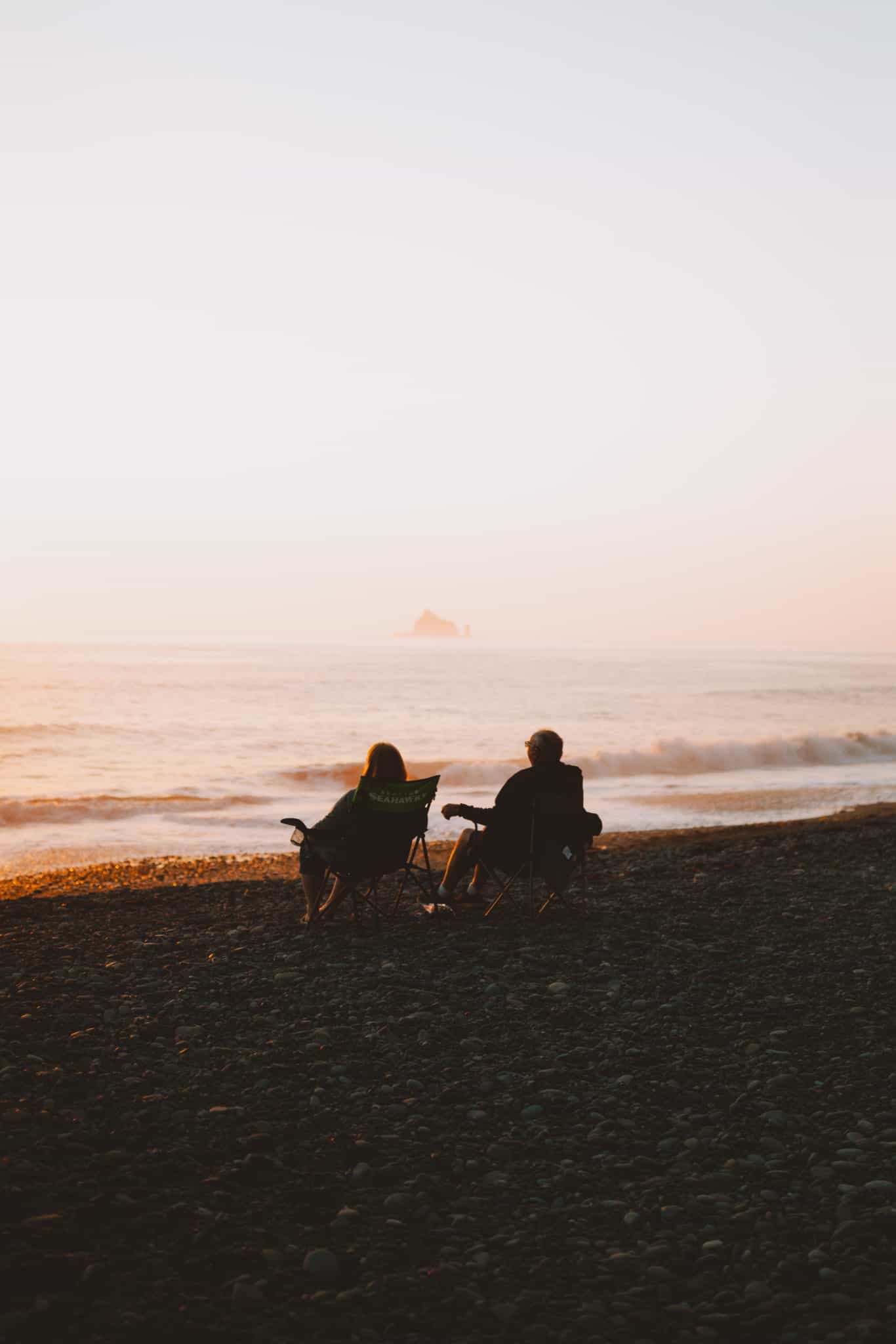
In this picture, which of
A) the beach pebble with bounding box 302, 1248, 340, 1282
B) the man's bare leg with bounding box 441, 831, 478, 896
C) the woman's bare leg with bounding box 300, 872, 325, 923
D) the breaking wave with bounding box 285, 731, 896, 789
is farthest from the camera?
the breaking wave with bounding box 285, 731, 896, 789

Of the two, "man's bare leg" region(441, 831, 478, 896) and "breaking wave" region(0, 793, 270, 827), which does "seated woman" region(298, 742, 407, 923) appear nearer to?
"man's bare leg" region(441, 831, 478, 896)

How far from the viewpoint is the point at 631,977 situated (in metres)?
6.37

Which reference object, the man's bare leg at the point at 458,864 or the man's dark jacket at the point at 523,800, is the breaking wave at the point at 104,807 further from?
the man's dark jacket at the point at 523,800

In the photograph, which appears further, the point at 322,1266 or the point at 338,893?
the point at 338,893

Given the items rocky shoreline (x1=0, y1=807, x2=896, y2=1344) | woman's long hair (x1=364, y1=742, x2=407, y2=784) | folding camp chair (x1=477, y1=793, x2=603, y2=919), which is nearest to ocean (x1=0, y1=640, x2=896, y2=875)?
woman's long hair (x1=364, y1=742, x2=407, y2=784)

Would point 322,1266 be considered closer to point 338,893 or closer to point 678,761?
point 338,893

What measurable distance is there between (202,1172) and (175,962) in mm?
3016

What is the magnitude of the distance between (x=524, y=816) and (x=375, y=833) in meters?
1.17

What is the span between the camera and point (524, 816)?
26.5 feet

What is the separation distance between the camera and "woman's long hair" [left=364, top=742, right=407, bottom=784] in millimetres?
7848

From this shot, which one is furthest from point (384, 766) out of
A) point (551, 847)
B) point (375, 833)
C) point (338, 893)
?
point (551, 847)

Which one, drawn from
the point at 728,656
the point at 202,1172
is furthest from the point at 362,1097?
the point at 728,656

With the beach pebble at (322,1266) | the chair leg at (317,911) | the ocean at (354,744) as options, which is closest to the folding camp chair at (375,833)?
the chair leg at (317,911)

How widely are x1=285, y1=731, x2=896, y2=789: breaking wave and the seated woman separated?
15.0m
